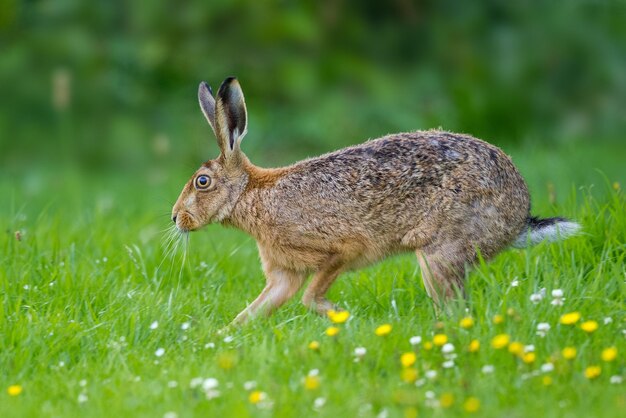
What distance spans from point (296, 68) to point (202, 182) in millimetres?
7510

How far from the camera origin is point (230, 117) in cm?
620

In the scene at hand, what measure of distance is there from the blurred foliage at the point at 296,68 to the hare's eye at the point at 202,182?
21.3ft

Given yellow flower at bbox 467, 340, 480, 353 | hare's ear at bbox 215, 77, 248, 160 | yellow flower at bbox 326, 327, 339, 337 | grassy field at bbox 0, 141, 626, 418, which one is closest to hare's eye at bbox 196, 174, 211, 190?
hare's ear at bbox 215, 77, 248, 160

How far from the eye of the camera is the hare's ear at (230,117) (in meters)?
6.07

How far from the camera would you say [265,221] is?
20.0 feet

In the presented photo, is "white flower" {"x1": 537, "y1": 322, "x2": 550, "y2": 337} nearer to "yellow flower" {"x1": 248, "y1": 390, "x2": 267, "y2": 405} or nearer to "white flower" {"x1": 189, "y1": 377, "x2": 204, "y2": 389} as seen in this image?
"yellow flower" {"x1": 248, "y1": 390, "x2": 267, "y2": 405}

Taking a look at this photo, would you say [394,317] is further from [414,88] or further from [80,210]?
[414,88]

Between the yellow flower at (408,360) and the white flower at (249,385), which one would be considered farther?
the yellow flower at (408,360)

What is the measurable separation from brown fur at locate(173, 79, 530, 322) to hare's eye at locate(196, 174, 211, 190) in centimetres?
3

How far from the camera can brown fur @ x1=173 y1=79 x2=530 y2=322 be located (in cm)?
563

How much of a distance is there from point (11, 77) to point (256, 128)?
3.15 m

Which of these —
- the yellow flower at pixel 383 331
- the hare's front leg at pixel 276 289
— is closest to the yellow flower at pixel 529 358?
the yellow flower at pixel 383 331

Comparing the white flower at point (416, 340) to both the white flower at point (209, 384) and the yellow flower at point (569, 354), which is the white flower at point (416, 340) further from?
the white flower at point (209, 384)

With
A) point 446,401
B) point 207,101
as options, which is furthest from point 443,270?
point 207,101
